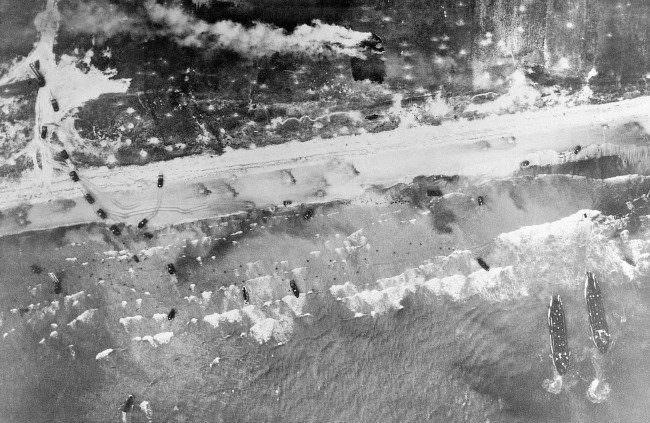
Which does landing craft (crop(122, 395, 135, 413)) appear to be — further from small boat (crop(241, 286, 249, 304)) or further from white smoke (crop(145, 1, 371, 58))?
white smoke (crop(145, 1, 371, 58))

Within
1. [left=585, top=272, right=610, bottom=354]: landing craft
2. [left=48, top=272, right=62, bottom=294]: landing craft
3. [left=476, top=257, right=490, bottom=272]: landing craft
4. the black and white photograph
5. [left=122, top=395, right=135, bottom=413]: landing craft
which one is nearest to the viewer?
[left=122, top=395, right=135, bottom=413]: landing craft

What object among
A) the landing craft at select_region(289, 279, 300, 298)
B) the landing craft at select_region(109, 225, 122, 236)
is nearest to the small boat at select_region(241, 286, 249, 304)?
the landing craft at select_region(289, 279, 300, 298)

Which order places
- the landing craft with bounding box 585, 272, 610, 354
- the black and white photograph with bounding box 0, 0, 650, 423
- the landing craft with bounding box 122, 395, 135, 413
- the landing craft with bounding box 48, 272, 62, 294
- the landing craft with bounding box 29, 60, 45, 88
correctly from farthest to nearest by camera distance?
the landing craft with bounding box 585, 272, 610, 354 < the landing craft with bounding box 29, 60, 45, 88 < the landing craft with bounding box 48, 272, 62, 294 < the black and white photograph with bounding box 0, 0, 650, 423 < the landing craft with bounding box 122, 395, 135, 413

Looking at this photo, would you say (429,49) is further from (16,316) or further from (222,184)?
(16,316)

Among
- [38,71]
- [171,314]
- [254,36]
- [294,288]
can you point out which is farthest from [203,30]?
[171,314]

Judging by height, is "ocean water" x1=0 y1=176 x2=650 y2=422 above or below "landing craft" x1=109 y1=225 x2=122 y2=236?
below

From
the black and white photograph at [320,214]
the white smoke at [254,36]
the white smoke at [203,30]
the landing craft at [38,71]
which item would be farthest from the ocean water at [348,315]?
the white smoke at [203,30]

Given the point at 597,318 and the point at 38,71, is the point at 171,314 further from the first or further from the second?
the point at 597,318
